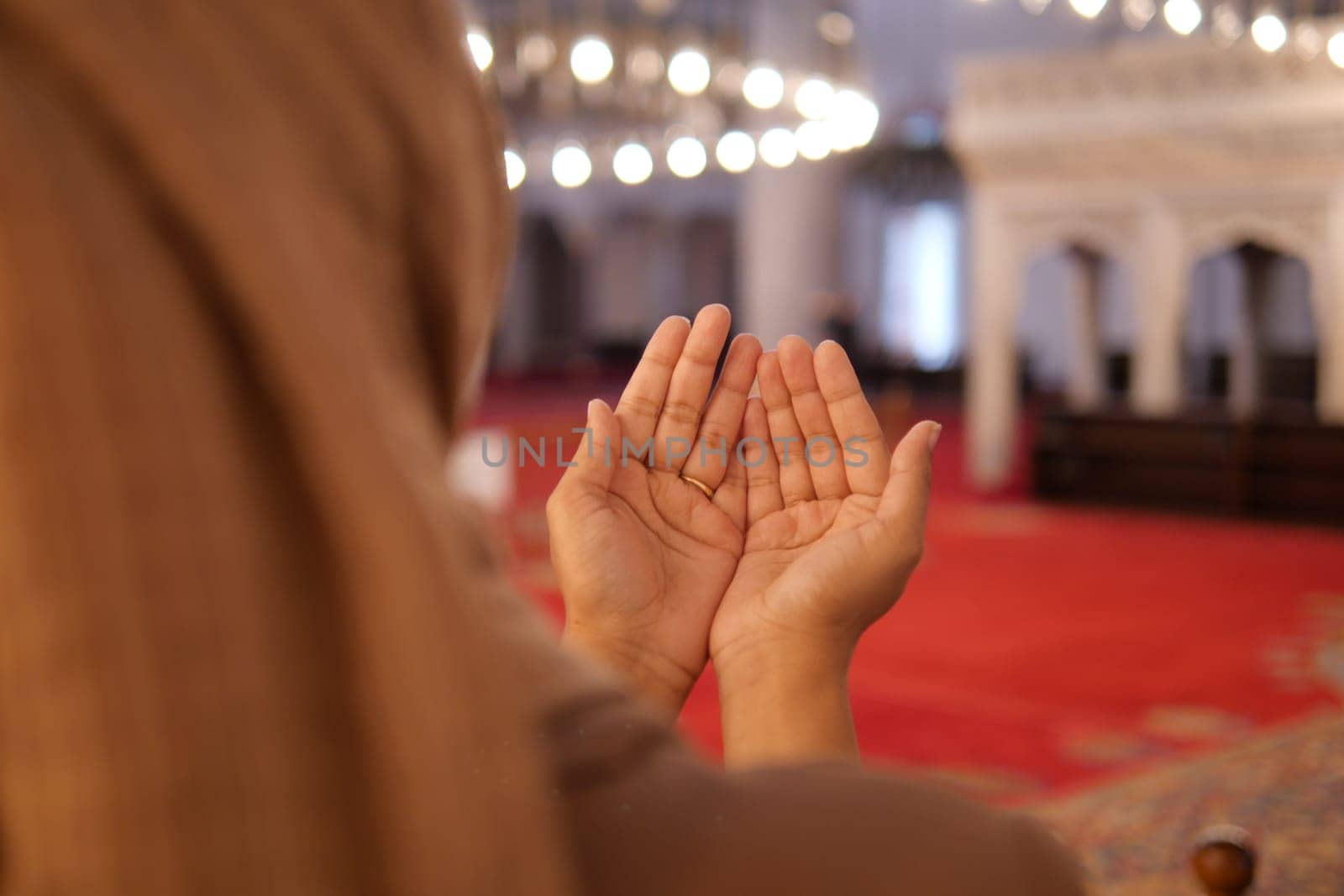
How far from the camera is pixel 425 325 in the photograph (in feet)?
1.73

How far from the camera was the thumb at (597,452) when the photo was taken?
3.54ft

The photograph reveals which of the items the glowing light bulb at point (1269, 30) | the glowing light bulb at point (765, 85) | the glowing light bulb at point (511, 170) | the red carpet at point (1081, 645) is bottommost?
the red carpet at point (1081, 645)

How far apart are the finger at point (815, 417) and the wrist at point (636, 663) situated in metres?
0.20

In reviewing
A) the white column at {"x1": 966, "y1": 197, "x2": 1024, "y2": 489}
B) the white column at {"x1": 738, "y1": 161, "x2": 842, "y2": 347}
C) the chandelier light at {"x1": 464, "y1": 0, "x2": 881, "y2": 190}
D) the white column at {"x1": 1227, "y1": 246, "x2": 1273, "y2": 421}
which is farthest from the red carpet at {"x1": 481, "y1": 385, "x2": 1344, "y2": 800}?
the white column at {"x1": 738, "y1": 161, "x2": 842, "y2": 347}

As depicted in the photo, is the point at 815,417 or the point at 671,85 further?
the point at 671,85

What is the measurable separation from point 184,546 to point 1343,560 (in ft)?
25.4

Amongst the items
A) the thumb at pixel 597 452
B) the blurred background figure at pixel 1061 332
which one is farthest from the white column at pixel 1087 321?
the thumb at pixel 597 452

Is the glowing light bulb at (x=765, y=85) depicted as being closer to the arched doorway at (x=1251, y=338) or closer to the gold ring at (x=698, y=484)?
the arched doorway at (x=1251, y=338)

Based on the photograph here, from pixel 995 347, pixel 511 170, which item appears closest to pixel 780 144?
pixel 995 347

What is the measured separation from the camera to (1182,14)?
7371 mm

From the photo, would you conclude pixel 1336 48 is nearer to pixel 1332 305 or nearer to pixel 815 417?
pixel 1332 305

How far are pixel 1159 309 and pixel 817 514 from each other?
9574 mm

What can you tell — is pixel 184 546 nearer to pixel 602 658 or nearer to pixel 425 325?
pixel 425 325

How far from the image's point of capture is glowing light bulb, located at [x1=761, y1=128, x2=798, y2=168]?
10281 mm
